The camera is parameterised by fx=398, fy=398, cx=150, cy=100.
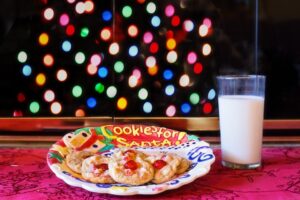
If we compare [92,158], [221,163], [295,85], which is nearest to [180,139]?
[221,163]

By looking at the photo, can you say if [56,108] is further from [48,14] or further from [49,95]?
[48,14]

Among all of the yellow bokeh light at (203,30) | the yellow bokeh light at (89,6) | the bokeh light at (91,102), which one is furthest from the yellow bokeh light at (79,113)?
the yellow bokeh light at (203,30)

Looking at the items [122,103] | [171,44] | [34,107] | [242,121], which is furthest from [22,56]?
[242,121]

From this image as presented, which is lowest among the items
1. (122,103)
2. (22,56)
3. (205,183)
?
(205,183)

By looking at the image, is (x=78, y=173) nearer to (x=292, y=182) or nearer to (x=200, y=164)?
(x=200, y=164)

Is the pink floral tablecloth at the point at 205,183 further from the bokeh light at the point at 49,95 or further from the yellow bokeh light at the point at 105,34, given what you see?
the yellow bokeh light at the point at 105,34

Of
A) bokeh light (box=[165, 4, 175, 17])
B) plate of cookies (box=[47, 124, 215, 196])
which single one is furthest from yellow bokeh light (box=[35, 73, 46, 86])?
bokeh light (box=[165, 4, 175, 17])

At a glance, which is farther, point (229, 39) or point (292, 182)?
point (229, 39)
